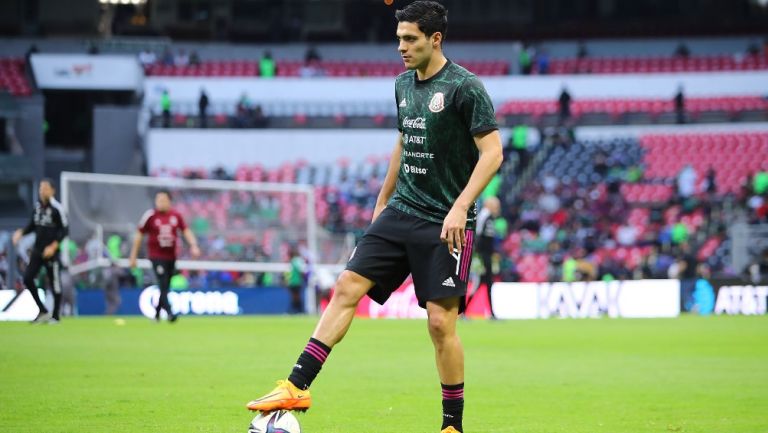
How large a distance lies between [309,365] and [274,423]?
0.42m

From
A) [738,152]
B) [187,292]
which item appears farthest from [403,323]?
[738,152]

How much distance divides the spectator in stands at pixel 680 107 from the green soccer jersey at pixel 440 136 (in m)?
41.1

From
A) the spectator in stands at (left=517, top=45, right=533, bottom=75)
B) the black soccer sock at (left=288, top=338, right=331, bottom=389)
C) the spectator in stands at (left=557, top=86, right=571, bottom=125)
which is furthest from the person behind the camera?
the spectator in stands at (left=517, top=45, right=533, bottom=75)

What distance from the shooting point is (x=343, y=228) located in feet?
126

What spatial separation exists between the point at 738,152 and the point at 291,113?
663 inches

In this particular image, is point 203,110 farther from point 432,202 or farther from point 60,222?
point 432,202

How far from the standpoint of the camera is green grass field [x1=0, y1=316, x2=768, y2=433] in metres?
8.65

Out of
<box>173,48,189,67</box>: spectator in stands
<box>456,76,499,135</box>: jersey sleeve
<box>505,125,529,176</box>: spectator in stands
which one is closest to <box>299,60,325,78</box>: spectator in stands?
<box>173,48,189,67</box>: spectator in stands

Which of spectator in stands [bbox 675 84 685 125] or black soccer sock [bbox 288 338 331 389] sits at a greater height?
spectator in stands [bbox 675 84 685 125]

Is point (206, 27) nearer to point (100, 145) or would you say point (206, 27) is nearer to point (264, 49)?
point (264, 49)

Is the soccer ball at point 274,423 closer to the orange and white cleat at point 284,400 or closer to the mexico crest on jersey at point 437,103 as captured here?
the orange and white cleat at point 284,400

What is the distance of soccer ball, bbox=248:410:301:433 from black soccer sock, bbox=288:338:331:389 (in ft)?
0.67

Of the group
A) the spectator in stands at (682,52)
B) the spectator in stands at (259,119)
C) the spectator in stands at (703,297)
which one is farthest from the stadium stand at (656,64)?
the spectator in stands at (703,297)

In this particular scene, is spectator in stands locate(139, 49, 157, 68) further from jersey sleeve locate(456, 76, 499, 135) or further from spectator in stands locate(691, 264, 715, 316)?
jersey sleeve locate(456, 76, 499, 135)
